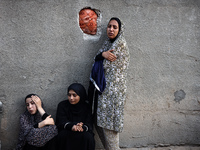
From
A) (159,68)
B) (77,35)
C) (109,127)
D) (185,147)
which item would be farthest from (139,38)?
(185,147)

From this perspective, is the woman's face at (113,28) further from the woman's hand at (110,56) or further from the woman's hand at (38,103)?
the woman's hand at (38,103)

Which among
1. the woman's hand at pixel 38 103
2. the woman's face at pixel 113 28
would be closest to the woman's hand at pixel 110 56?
the woman's face at pixel 113 28

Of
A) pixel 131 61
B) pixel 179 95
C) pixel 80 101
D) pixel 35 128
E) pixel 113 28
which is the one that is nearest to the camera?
pixel 35 128

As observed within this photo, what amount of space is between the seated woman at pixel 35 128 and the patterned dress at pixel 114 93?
608 millimetres

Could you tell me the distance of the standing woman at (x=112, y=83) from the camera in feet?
8.94

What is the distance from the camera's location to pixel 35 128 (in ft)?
Result: 8.71

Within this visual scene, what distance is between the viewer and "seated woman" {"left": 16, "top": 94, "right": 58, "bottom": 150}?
8.59 feet

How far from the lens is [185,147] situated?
3.46 meters

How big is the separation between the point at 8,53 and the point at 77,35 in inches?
35.5

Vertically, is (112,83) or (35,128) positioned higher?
(112,83)

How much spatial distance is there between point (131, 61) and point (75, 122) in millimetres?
1165

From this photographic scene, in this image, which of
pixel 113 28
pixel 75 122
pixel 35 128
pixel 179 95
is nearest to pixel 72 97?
pixel 75 122

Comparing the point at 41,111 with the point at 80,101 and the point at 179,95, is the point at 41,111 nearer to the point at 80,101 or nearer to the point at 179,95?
the point at 80,101

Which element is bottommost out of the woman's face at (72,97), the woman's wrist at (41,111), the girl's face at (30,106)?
the woman's wrist at (41,111)
